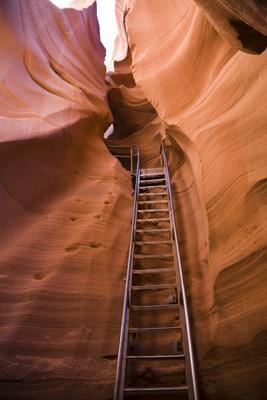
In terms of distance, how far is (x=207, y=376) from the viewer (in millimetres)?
2877

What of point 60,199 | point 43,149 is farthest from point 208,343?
point 43,149

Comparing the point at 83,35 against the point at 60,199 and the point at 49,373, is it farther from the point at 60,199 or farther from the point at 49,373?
the point at 49,373

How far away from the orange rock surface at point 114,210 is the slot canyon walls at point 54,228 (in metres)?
0.02

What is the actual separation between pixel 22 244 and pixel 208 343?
232cm

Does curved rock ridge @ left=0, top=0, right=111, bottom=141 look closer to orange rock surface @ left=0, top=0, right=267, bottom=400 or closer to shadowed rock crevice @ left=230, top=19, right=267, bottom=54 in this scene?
orange rock surface @ left=0, top=0, right=267, bottom=400

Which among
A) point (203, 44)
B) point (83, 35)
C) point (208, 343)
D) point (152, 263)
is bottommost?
point (208, 343)

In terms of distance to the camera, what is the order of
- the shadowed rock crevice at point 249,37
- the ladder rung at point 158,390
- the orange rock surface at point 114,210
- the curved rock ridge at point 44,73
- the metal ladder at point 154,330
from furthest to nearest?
1. the curved rock ridge at point 44,73
2. the shadowed rock crevice at point 249,37
3. the orange rock surface at point 114,210
4. the metal ladder at point 154,330
5. the ladder rung at point 158,390

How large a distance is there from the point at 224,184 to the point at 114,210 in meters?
1.72

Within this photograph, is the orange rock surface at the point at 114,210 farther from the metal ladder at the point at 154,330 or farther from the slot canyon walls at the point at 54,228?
the metal ladder at the point at 154,330

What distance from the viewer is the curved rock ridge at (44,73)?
595cm

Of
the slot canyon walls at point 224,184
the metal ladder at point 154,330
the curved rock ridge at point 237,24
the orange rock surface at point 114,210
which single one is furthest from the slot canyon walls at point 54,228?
the curved rock ridge at point 237,24

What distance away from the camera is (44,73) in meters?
7.86

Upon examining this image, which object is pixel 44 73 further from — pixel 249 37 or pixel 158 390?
pixel 158 390

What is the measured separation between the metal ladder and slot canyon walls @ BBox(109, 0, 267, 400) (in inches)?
8.7
